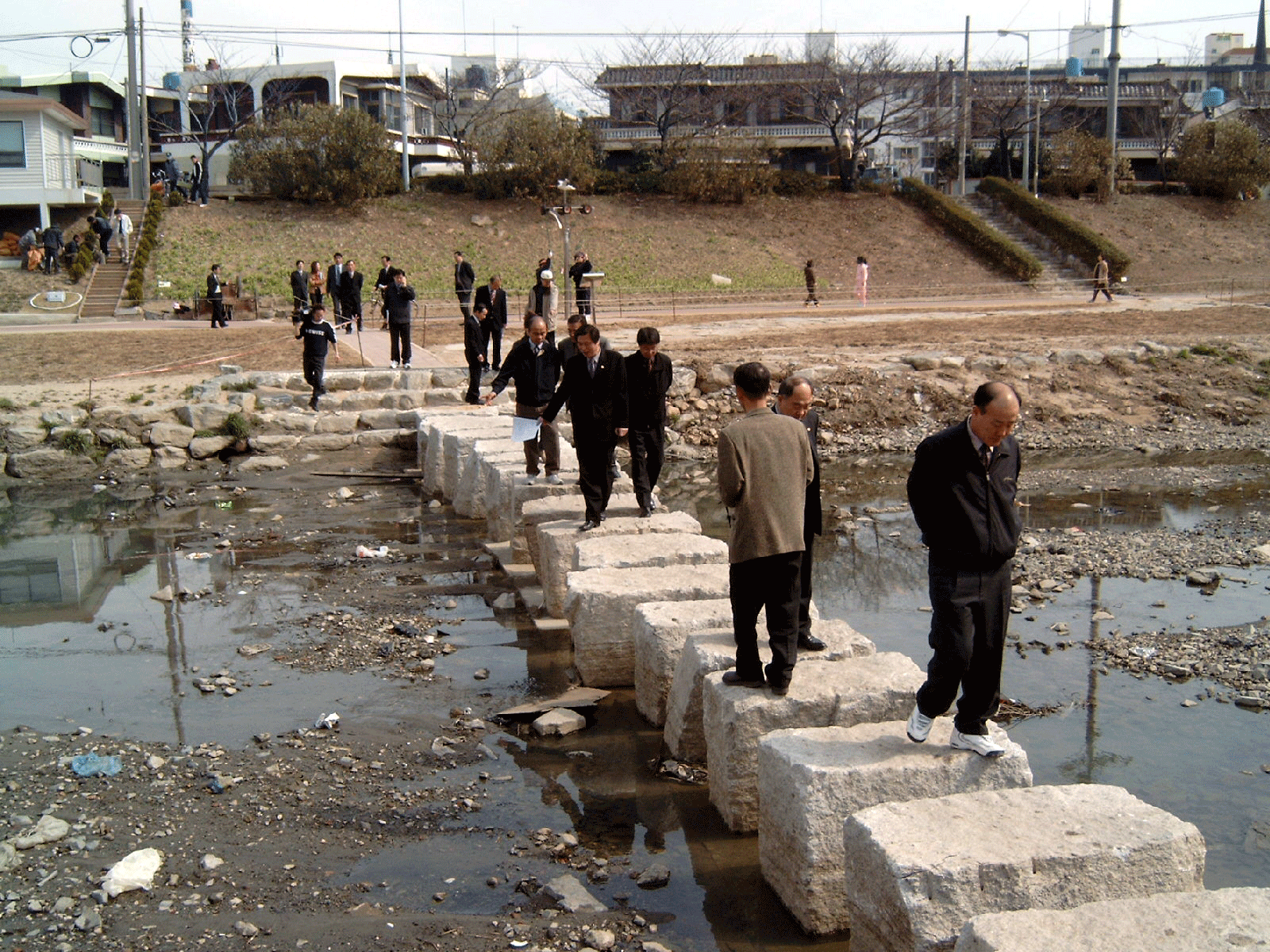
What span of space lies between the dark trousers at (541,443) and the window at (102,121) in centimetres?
4599

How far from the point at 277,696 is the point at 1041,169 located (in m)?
51.1

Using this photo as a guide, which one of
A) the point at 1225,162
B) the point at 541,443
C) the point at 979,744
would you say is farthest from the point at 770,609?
the point at 1225,162

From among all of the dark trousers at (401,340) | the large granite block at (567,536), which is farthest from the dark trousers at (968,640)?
the dark trousers at (401,340)

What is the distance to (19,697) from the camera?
24.2 ft

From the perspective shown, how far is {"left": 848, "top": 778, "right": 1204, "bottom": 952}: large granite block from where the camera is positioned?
3.80m

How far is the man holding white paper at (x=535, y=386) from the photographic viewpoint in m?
10.3

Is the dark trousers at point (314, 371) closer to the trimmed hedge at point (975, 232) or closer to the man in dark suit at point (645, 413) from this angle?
the man in dark suit at point (645, 413)

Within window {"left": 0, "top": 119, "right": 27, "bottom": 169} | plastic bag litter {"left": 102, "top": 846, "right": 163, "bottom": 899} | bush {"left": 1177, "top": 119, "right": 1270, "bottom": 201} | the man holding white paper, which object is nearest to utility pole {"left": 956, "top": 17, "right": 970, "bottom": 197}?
bush {"left": 1177, "top": 119, "right": 1270, "bottom": 201}

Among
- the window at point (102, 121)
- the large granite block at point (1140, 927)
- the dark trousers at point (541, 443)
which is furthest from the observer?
the window at point (102, 121)

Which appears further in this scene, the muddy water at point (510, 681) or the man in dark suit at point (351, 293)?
the man in dark suit at point (351, 293)

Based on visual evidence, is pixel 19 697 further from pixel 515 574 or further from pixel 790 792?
pixel 790 792

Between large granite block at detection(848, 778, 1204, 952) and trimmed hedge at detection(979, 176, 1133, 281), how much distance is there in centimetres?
3655

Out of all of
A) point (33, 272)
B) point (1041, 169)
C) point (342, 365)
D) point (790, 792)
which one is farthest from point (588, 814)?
point (1041, 169)

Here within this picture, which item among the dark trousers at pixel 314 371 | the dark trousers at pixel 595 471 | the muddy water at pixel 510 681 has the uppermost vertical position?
the dark trousers at pixel 314 371
